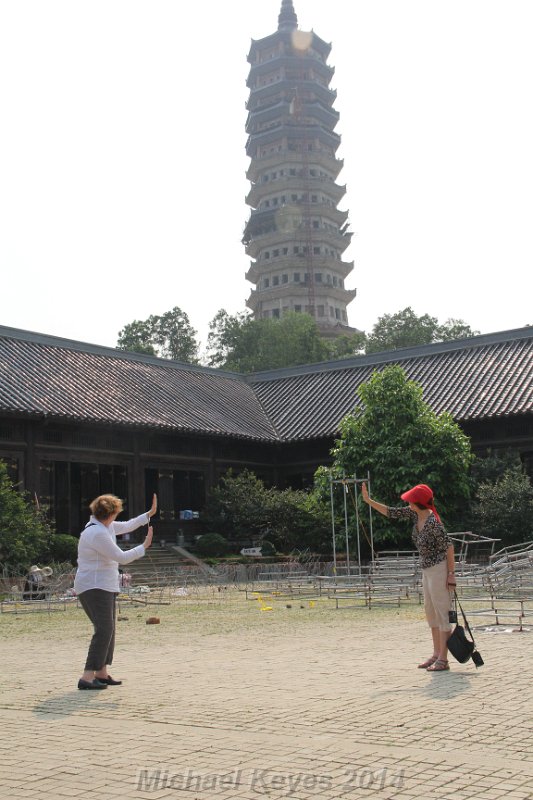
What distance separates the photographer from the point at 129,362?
116 feet

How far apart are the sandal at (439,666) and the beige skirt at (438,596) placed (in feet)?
0.92

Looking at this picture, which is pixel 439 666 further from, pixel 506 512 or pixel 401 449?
pixel 506 512

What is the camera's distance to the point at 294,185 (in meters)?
75.2

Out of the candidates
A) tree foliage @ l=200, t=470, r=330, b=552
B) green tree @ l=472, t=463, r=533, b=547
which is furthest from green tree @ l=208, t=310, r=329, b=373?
green tree @ l=472, t=463, r=533, b=547

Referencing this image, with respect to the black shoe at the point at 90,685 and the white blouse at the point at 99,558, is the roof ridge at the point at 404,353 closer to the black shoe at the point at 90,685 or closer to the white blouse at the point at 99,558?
the white blouse at the point at 99,558

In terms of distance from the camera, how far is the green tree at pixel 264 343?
57.4 metres

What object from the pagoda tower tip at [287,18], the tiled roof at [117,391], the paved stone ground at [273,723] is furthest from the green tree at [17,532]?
the pagoda tower tip at [287,18]

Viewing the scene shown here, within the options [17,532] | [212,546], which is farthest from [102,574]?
[212,546]

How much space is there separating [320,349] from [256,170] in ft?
84.5

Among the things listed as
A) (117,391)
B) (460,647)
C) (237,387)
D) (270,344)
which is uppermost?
(270,344)

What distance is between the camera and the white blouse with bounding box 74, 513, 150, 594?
8.16 m

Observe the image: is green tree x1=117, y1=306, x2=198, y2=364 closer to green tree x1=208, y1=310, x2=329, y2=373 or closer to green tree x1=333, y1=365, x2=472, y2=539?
green tree x1=208, y1=310, x2=329, y2=373

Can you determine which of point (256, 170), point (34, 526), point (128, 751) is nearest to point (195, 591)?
point (34, 526)

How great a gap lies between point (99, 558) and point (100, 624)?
555mm
